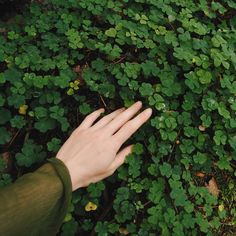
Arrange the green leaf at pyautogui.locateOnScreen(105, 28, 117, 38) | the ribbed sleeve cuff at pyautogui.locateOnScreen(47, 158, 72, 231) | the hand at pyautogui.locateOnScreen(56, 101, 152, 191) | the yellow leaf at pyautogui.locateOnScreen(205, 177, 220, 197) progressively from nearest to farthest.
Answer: the ribbed sleeve cuff at pyautogui.locateOnScreen(47, 158, 72, 231), the hand at pyautogui.locateOnScreen(56, 101, 152, 191), the yellow leaf at pyautogui.locateOnScreen(205, 177, 220, 197), the green leaf at pyautogui.locateOnScreen(105, 28, 117, 38)

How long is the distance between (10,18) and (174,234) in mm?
2513

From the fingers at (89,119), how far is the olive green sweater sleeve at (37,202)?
0.39 meters

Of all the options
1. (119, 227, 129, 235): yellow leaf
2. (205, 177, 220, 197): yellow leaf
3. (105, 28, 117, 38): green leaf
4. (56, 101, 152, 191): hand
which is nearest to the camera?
(56, 101, 152, 191): hand

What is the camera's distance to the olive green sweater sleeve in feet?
6.53

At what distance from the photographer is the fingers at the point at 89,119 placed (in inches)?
106

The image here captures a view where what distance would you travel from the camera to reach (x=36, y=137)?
10.2ft

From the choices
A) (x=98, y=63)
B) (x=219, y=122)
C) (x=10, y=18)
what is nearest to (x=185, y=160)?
(x=219, y=122)

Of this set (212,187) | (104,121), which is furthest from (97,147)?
(212,187)

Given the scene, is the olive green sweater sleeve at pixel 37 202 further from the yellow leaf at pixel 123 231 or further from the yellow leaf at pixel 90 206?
the yellow leaf at pixel 123 231

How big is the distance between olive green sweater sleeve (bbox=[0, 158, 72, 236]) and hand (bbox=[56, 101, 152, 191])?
120 mm

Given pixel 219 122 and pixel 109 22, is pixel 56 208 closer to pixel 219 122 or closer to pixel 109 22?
pixel 219 122

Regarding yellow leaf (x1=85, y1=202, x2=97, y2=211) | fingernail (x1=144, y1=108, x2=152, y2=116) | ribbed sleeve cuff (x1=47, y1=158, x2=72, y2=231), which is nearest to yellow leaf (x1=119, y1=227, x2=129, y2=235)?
yellow leaf (x1=85, y1=202, x2=97, y2=211)

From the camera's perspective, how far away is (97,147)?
2506mm

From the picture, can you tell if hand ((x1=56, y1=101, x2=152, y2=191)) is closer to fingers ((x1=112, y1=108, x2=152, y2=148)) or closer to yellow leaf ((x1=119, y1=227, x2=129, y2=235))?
fingers ((x1=112, y1=108, x2=152, y2=148))
